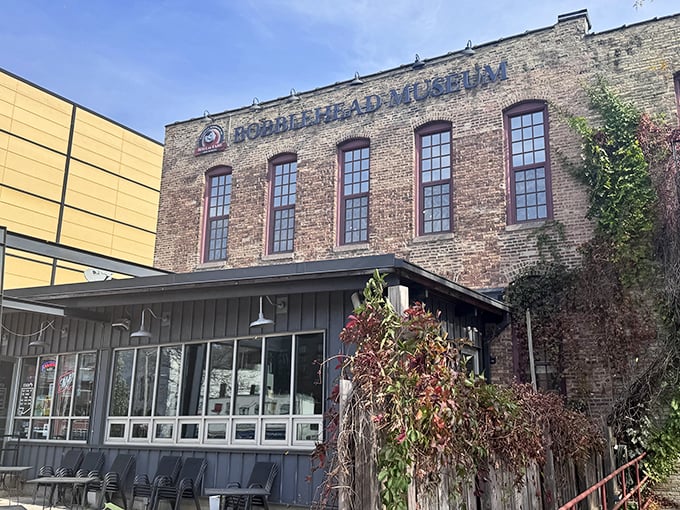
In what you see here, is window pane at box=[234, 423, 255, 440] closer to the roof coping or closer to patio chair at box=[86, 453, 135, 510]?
patio chair at box=[86, 453, 135, 510]

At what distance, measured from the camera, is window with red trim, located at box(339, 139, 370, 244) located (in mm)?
14844

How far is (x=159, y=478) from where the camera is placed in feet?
31.5

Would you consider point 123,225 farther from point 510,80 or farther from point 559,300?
point 559,300

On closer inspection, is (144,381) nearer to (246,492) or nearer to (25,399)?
(25,399)

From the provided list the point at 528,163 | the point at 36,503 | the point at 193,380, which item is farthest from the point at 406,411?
the point at 528,163

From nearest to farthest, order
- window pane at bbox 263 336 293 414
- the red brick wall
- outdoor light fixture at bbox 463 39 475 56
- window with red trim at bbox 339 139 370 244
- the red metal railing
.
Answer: the red metal railing, window pane at bbox 263 336 293 414, the red brick wall, outdoor light fixture at bbox 463 39 475 56, window with red trim at bbox 339 139 370 244

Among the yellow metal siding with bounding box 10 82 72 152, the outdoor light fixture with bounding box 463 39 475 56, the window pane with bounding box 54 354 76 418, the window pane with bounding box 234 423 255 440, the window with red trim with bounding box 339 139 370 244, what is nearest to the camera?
the window pane with bounding box 234 423 255 440

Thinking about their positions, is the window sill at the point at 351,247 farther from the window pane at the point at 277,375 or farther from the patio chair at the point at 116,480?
the patio chair at the point at 116,480

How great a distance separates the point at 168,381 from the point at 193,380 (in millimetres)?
601

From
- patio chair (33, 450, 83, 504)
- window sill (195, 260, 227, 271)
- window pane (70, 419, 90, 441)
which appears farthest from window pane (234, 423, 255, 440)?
window sill (195, 260, 227, 271)

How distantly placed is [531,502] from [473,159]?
890 cm

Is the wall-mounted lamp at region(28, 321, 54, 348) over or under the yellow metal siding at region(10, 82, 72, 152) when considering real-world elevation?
under

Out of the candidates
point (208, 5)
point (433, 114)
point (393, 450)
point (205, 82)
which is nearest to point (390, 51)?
point (433, 114)

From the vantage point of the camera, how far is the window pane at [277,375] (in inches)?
380
